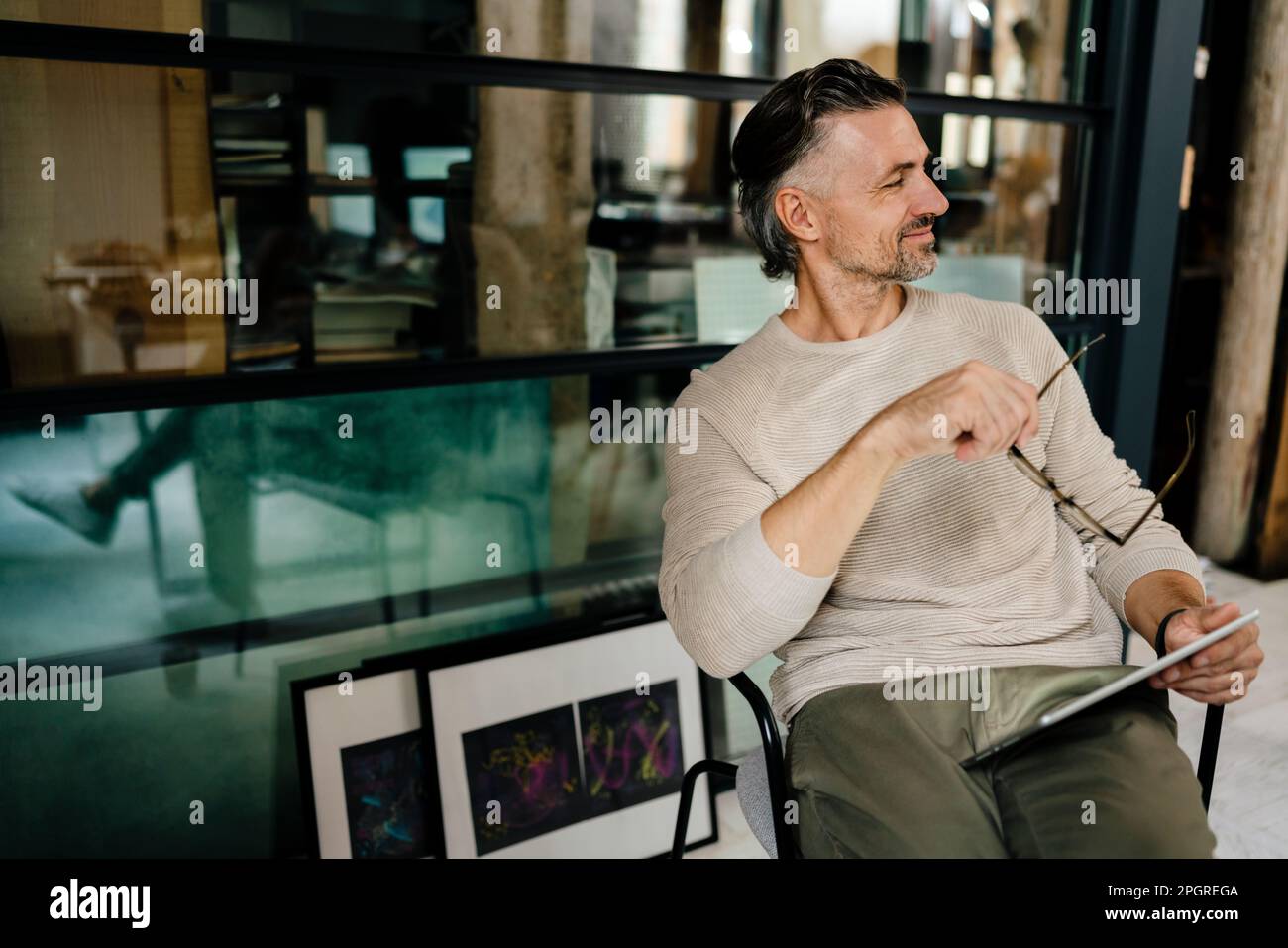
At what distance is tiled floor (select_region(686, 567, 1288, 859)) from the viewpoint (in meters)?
2.44

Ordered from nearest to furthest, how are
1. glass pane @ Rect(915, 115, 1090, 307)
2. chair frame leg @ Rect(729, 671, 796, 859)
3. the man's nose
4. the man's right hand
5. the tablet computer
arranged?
the tablet computer
the man's right hand
chair frame leg @ Rect(729, 671, 796, 859)
the man's nose
glass pane @ Rect(915, 115, 1090, 307)

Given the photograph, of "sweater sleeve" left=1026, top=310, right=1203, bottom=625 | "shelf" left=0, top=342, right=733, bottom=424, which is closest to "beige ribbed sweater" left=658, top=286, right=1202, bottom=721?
"sweater sleeve" left=1026, top=310, right=1203, bottom=625

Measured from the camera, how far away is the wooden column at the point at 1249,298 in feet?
12.5

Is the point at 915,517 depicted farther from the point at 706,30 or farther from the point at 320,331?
the point at 706,30

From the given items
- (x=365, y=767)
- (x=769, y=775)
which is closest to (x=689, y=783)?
(x=769, y=775)

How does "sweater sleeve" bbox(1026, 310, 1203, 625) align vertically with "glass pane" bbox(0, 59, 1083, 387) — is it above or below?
below

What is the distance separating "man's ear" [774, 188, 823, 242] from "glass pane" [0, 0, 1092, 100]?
783mm

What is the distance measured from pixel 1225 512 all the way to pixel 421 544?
11.0ft

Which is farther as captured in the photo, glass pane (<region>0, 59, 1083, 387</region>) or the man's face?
glass pane (<region>0, 59, 1083, 387</region>)

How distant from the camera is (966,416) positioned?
4.25ft

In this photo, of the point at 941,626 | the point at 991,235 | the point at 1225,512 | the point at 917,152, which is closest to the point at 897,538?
the point at 941,626

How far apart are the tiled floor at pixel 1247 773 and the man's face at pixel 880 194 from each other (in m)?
1.43

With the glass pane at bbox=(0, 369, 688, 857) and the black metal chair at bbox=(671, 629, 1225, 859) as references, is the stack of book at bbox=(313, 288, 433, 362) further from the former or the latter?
the black metal chair at bbox=(671, 629, 1225, 859)

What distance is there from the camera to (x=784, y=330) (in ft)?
5.55
